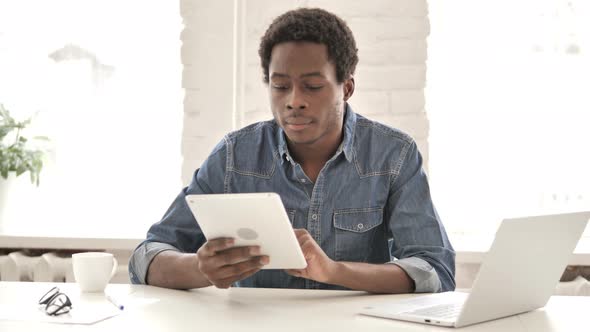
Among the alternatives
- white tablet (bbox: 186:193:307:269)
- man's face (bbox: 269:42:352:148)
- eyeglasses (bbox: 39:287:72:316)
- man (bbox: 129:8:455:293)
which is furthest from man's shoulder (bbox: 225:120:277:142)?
eyeglasses (bbox: 39:287:72:316)

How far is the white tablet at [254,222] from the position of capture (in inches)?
54.3

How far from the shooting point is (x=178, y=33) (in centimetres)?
300

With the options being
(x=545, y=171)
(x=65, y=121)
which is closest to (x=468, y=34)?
(x=545, y=171)

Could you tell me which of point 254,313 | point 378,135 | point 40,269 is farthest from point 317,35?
point 40,269

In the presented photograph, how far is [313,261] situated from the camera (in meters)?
1.59

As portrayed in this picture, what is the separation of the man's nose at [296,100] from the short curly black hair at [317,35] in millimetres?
128

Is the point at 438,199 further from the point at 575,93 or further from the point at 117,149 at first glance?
the point at 117,149

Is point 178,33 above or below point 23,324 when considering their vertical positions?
above

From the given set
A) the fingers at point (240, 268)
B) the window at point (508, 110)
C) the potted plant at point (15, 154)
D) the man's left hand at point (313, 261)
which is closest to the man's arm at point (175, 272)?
the fingers at point (240, 268)

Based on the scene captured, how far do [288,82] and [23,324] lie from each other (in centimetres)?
81

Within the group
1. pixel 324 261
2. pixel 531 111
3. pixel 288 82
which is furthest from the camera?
pixel 531 111

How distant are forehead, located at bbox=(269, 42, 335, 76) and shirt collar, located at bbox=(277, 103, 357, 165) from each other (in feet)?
0.51

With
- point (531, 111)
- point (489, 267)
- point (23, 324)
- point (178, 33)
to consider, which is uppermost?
point (178, 33)

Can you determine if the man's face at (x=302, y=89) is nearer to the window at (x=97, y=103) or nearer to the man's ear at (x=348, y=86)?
the man's ear at (x=348, y=86)
